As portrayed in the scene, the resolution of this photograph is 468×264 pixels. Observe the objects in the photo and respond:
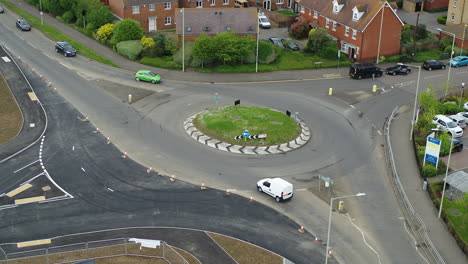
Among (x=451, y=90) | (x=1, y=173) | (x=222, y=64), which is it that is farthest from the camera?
(x=222, y=64)

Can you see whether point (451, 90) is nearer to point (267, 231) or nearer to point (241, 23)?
point (241, 23)

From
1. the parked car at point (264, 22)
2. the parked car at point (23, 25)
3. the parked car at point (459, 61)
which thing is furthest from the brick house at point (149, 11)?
the parked car at point (459, 61)

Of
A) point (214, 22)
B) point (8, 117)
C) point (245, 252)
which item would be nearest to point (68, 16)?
point (214, 22)

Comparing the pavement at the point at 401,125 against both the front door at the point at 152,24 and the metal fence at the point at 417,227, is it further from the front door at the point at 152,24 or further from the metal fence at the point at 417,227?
the front door at the point at 152,24

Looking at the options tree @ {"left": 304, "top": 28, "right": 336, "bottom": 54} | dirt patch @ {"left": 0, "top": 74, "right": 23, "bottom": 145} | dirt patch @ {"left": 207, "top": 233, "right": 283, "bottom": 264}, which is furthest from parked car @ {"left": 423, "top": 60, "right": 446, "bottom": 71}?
dirt patch @ {"left": 0, "top": 74, "right": 23, "bottom": 145}

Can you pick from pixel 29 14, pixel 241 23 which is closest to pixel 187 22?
pixel 241 23

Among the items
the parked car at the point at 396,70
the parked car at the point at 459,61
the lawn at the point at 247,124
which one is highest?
the parked car at the point at 459,61
